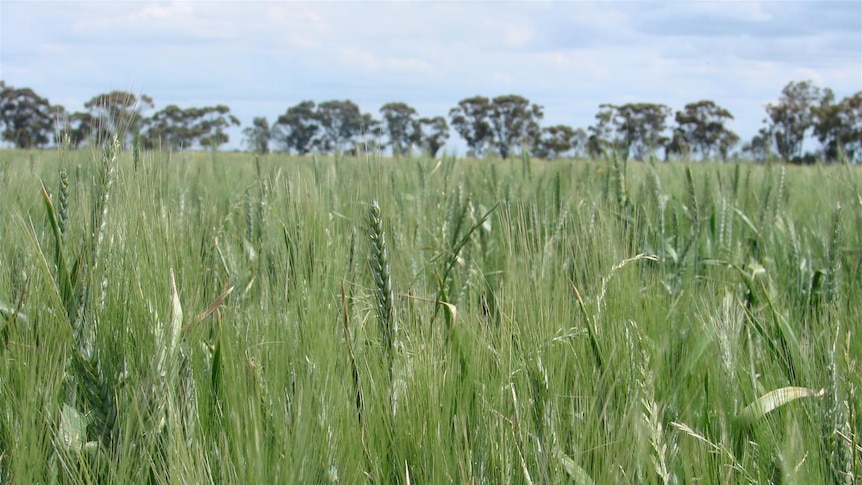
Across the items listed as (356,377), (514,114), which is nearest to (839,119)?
(514,114)

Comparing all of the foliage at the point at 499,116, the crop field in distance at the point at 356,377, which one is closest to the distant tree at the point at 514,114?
the foliage at the point at 499,116

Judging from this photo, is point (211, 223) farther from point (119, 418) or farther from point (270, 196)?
point (119, 418)

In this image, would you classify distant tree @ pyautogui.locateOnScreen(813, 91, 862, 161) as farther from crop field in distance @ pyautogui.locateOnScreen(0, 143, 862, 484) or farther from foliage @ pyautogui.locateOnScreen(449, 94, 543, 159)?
crop field in distance @ pyautogui.locateOnScreen(0, 143, 862, 484)

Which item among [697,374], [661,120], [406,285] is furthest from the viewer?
[661,120]

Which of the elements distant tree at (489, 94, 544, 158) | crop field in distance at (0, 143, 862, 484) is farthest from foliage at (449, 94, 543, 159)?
crop field in distance at (0, 143, 862, 484)

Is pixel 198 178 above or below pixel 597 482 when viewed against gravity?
above

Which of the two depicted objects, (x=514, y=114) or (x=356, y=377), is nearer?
(x=356, y=377)

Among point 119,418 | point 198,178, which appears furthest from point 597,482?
point 198,178

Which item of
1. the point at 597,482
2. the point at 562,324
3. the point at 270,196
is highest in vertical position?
the point at 270,196

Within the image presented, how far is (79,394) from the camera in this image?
4.50 feet

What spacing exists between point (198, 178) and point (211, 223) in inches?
61.3

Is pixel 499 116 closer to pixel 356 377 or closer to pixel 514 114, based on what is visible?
pixel 514 114

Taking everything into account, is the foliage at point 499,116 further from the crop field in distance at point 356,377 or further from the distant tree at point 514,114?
the crop field in distance at point 356,377

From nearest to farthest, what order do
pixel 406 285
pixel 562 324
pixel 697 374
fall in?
pixel 562 324 → pixel 697 374 → pixel 406 285
